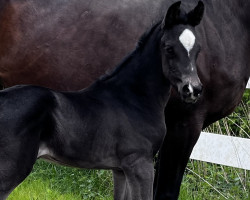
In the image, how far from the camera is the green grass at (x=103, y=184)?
17.9 ft

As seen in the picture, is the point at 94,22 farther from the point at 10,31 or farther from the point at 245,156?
the point at 245,156

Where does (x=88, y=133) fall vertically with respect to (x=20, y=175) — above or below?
above

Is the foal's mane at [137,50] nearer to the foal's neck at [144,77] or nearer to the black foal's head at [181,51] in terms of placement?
the foal's neck at [144,77]

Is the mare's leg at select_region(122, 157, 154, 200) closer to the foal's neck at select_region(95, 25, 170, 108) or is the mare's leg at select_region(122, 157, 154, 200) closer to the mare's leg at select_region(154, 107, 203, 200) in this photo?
the foal's neck at select_region(95, 25, 170, 108)

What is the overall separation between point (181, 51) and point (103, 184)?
2.57m

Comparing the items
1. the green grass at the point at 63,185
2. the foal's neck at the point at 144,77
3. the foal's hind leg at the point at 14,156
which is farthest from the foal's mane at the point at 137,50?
the green grass at the point at 63,185

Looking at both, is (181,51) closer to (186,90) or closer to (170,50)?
(170,50)

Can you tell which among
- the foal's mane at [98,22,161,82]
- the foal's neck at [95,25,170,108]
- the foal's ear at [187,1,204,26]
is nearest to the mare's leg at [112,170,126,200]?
the foal's neck at [95,25,170,108]

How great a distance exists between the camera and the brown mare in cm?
445

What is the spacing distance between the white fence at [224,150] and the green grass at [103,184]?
0.42 feet

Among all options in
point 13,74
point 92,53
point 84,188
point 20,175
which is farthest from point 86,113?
point 84,188

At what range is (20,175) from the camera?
3.42 meters

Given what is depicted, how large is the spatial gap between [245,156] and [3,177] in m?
2.84

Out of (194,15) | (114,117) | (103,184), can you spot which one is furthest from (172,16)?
(103,184)
